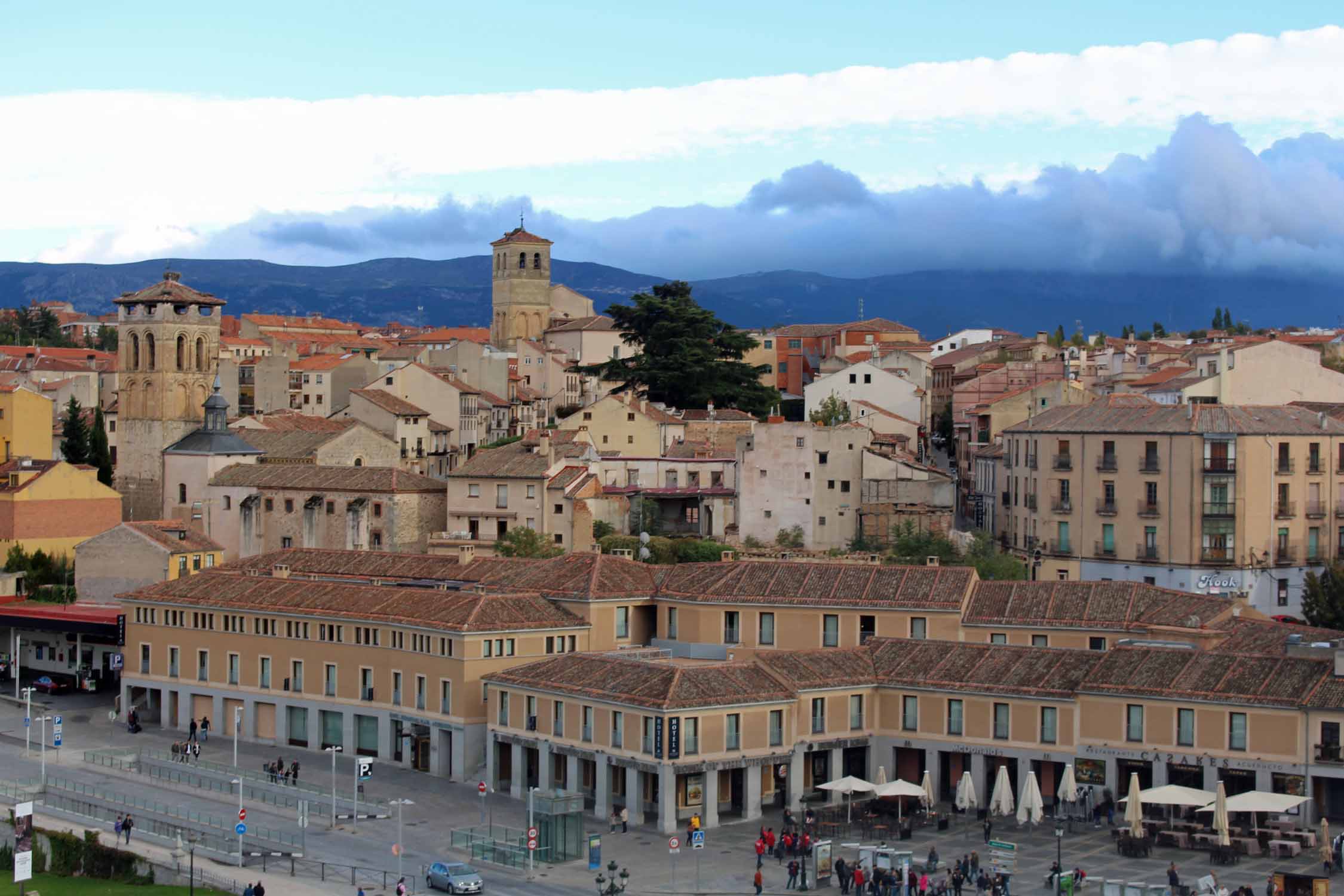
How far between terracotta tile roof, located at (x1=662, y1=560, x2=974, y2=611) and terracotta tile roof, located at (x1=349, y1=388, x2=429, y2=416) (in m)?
42.2

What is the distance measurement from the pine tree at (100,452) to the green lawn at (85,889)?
5761 cm

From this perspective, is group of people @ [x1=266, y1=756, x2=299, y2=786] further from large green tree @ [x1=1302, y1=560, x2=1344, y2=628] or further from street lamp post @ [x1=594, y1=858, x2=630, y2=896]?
large green tree @ [x1=1302, y1=560, x2=1344, y2=628]

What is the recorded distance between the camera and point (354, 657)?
70.8 meters

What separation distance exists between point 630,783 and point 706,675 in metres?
4.11

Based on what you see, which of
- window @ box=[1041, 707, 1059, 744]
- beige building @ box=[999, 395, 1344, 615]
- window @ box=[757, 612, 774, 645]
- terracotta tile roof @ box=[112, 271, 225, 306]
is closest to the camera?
window @ box=[1041, 707, 1059, 744]

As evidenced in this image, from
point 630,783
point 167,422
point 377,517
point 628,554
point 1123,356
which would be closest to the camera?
point 630,783

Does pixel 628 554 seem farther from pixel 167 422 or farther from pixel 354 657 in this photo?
pixel 167 422

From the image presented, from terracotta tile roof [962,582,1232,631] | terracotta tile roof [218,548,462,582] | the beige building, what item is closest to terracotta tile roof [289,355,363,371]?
terracotta tile roof [218,548,462,582]

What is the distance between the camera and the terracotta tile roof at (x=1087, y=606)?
6469cm

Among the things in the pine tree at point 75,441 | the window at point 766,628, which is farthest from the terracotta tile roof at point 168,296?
the window at point 766,628

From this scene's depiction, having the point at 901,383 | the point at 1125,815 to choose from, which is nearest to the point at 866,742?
the point at 1125,815

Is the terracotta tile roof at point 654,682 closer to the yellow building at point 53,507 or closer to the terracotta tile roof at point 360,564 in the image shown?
the terracotta tile roof at point 360,564

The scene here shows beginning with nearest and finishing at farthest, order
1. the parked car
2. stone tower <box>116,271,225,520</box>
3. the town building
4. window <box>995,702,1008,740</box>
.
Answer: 1. window <box>995,702,1008,740</box>
2. the parked car
3. the town building
4. stone tower <box>116,271,225,520</box>

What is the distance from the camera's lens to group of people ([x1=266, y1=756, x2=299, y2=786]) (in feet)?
210
